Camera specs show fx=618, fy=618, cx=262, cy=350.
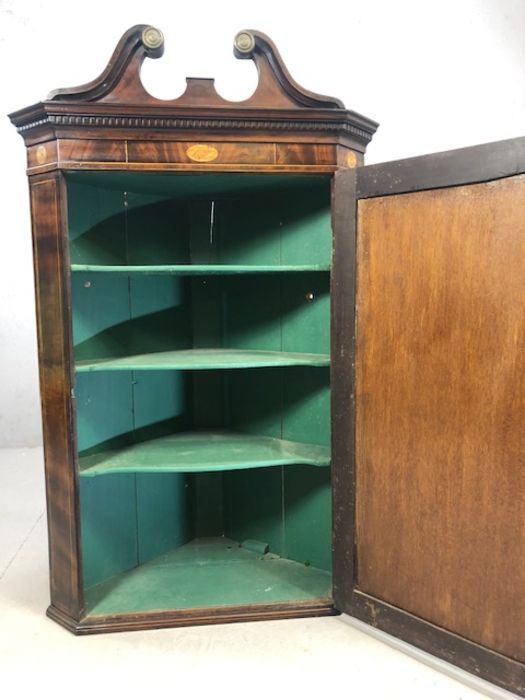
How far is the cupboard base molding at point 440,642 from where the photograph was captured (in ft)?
5.91

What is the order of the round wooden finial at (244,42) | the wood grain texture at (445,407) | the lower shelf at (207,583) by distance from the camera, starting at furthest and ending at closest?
the lower shelf at (207,583) < the round wooden finial at (244,42) < the wood grain texture at (445,407)

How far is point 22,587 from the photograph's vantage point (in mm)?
2596

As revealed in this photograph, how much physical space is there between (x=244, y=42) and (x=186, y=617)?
2.01 metres

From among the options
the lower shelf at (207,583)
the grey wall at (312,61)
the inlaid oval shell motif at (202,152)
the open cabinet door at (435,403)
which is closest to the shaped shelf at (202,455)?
the open cabinet door at (435,403)

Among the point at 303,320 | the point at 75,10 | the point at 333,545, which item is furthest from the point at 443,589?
the point at 75,10

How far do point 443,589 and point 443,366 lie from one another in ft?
2.31

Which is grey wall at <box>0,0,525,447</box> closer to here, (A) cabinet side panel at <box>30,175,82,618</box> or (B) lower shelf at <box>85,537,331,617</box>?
(A) cabinet side panel at <box>30,175,82,618</box>

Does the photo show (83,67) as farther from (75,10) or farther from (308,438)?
(308,438)

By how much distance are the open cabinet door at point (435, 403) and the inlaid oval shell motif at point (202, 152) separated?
43cm

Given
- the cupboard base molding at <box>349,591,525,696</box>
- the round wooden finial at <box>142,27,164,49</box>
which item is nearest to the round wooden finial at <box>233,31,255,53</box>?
the round wooden finial at <box>142,27,164,49</box>

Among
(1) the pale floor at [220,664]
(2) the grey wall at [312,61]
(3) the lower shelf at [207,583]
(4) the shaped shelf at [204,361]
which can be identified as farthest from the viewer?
(2) the grey wall at [312,61]

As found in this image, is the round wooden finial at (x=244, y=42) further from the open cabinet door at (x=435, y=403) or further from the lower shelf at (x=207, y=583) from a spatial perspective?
the lower shelf at (x=207, y=583)

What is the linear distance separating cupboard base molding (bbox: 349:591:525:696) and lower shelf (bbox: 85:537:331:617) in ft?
0.75

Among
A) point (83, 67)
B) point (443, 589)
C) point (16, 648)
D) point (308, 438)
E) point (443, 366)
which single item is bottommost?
point (16, 648)
